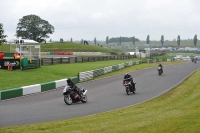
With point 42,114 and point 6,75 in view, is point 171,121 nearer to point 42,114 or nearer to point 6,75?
point 42,114

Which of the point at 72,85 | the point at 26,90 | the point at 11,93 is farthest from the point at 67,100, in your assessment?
the point at 26,90

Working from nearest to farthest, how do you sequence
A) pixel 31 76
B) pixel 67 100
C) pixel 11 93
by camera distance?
1. pixel 67 100
2. pixel 11 93
3. pixel 31 76

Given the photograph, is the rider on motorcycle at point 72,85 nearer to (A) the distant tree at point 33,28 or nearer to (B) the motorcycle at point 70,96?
(B) the motorcycle at point 70,96

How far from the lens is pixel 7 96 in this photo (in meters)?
20.9

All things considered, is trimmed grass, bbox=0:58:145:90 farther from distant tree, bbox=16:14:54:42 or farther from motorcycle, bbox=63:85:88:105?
distant tree, bbox=16:14:54:42

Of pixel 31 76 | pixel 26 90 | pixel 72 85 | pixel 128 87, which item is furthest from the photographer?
pixel 31 76

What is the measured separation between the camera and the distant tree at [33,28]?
113 metres

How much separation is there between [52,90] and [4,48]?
4310 centimetres

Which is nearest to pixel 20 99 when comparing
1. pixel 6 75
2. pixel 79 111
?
pixel 79 111

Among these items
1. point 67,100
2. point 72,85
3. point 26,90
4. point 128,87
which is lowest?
point 26,90

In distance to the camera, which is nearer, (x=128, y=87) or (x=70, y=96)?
(x=70, y=96)

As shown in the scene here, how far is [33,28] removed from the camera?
114 metres

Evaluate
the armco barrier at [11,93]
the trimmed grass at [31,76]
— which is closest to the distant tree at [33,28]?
the trimmed grass at [31,76]

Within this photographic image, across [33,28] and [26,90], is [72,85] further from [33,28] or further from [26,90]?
[33,28]
